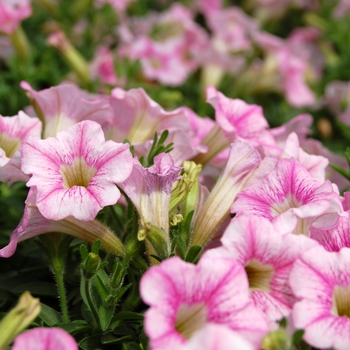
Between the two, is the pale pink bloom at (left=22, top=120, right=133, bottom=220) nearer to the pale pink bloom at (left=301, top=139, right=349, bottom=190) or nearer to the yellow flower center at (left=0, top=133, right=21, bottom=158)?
the yellow flower center at (left=0, top=133, right=21, bottom=158)

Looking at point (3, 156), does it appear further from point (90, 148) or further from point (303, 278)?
point (303, 278)

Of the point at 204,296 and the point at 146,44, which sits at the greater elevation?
the point at 204,296

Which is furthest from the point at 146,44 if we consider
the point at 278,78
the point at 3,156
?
the point at 3,156

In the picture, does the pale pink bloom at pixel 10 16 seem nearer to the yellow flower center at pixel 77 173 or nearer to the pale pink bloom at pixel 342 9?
the yellow flower center at pixel 77 173

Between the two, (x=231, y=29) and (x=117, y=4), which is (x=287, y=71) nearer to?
(x=231, y=29)

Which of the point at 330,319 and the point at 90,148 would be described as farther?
the point at 90,148

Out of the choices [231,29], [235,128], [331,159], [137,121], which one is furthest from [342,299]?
[231,29]

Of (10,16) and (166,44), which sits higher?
(10,16)
